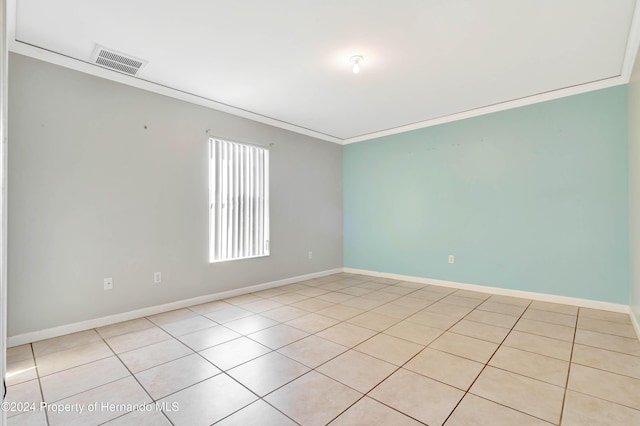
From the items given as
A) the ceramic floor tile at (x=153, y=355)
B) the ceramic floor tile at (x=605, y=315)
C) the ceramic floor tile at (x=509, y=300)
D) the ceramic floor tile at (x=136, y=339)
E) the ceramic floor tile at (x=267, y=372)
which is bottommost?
the ceramic floor tile at (x=267, y=372)

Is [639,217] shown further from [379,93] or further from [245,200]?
[245,200]

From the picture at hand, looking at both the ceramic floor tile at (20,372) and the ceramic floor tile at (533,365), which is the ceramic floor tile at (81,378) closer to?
the ceramic floor tile at (20,372)

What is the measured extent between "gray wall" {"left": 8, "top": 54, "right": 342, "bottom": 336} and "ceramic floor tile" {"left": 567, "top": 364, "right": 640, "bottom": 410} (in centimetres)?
353

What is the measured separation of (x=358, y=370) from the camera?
2.13 metres

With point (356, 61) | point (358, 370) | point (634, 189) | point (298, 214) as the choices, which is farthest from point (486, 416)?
point (298, 214)

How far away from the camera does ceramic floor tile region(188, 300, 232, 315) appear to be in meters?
3.43

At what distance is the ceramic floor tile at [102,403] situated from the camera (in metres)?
1.64

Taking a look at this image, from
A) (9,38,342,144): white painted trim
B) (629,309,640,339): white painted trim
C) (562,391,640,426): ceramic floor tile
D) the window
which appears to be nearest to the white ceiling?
(9,38,342,144): white painted trim

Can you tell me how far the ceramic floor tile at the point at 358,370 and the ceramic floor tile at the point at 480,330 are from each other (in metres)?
1.02

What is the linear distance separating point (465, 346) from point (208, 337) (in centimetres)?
221

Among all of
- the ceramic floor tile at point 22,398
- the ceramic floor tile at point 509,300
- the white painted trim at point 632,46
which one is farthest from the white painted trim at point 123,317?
the white painted trim at point 632,46

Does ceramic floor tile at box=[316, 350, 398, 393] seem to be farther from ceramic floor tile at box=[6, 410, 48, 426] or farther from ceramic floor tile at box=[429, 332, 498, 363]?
ceramic floor tile at box=[6, 410, 48, 426]

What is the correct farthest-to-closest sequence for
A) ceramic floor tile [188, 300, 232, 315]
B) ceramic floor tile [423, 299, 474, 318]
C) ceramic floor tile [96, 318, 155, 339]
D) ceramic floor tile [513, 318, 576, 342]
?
ceramic floor tile [188, 300, 232, 315] → ceramic floor tile [423, 299, 474, 318] → ceramic floor tile [96, 318, 155, 339] → ceramic floor tile [513, 318, 576, 342]

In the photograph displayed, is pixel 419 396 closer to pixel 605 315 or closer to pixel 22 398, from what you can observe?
pixel 22 398
